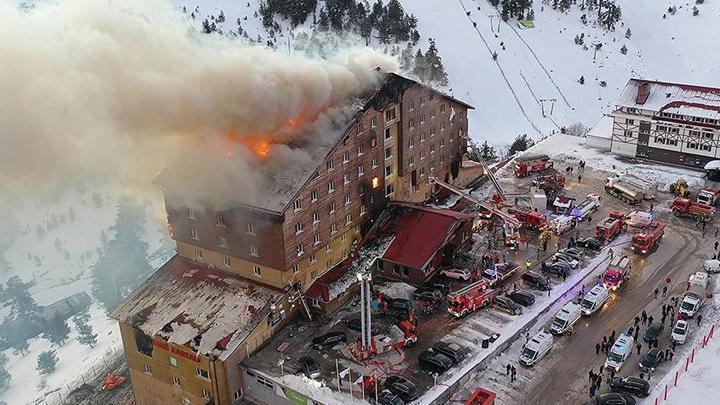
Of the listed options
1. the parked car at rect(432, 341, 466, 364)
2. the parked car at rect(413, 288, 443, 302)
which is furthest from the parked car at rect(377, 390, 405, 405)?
the parked car at rect(413, 288, 443, 302)

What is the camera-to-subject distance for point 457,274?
4994 cm

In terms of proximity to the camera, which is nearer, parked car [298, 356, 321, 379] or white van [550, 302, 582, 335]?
parked car [298, 356, 321, 379]

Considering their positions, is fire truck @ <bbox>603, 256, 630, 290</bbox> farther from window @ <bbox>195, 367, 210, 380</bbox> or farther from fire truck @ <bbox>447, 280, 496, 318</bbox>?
window @ <bbox>195, 367, 210, 380</bbox>

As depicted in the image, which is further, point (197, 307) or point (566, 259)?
point (566, 259)

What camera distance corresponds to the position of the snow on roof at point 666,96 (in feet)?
229

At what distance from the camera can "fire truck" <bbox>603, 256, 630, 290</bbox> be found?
49.3m

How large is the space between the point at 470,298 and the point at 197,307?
1817 centimetres

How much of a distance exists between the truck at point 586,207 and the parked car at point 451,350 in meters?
21.8

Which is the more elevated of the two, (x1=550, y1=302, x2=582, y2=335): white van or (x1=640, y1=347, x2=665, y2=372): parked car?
(x1=550, y1=302, x2=582, y2=335): white van

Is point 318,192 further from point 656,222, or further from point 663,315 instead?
point 656,222

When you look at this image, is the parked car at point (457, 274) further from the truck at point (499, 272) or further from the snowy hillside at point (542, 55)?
the snowy hillside at point (542, 55)

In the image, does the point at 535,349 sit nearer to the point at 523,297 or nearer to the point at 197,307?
the point at 523,297

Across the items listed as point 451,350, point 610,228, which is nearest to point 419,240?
point 451,350

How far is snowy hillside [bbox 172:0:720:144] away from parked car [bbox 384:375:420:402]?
72516 millimetres
